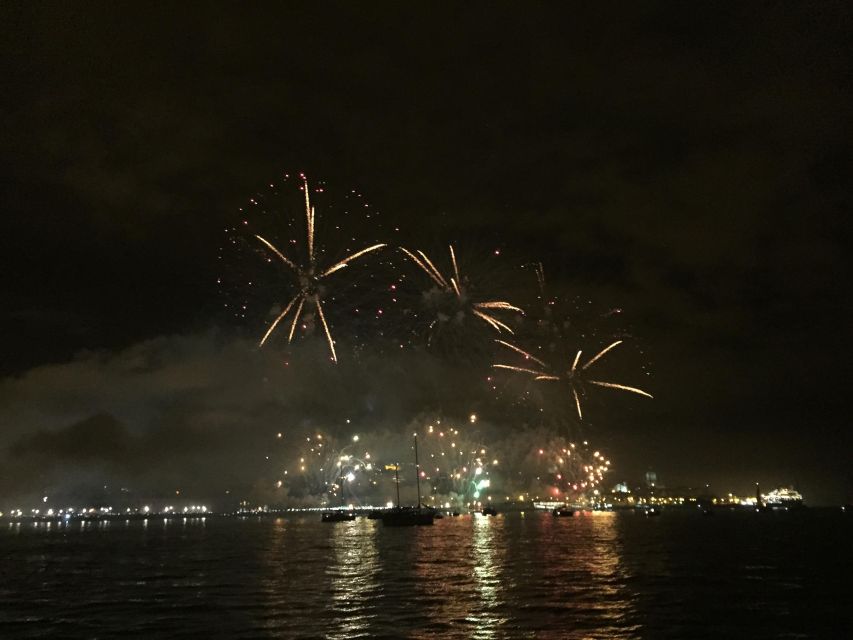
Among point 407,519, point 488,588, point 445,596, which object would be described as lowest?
point 407,519

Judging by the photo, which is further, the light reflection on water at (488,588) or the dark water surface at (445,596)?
the dark water surface at (445,596)

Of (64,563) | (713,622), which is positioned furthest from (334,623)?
(64,563)

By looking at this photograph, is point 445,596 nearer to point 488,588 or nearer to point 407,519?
point 488,588

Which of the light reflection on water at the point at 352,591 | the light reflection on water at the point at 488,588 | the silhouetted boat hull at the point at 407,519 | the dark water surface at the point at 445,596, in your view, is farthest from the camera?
the silhouetted boat hull at the point at 407,519

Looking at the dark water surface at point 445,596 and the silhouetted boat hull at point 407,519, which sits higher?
the dark water surface at point 445,596

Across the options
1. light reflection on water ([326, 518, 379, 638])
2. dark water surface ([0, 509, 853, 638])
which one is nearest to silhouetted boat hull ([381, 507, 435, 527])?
light reflection on water ([326, 518, 379, 638])

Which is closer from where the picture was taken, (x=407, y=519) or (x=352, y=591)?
(x=352, y=591)

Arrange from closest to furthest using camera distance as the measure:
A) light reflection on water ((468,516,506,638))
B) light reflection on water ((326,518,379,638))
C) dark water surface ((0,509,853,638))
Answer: light reflection on water ((468,516,506,638)), light reflection on water ((326,518,379,638)), dark water surface ((0,509,853,638))

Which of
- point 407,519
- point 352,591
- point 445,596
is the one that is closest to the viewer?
point 445,596

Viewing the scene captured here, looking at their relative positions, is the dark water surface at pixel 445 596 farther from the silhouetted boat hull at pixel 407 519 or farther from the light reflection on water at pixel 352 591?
the silhouetted boat hull at pixel 407 519

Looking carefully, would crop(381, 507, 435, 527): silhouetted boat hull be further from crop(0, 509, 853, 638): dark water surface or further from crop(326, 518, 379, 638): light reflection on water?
crop(0, 509, 853, 638): dark water surface

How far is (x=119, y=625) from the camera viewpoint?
3141cm

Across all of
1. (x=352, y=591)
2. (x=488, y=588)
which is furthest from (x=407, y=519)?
(x=488, y=588)

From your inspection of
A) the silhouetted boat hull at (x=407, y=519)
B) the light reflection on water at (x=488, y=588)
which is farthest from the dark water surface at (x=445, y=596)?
the silhouetted boat hull at (x=407, y=519)
